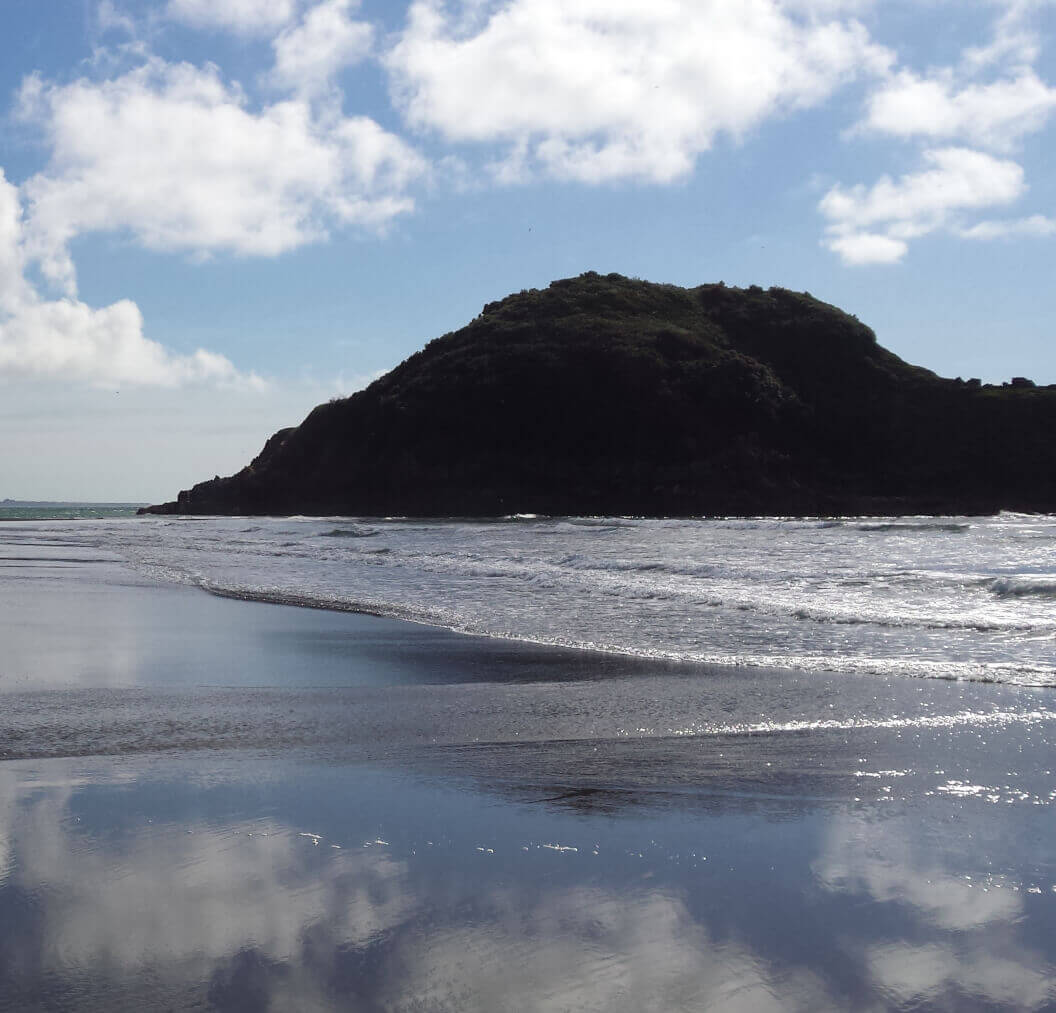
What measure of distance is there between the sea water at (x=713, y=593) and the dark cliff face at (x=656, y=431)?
47620 millimetres

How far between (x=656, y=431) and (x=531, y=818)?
2891 inches

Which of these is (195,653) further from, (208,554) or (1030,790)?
(208,554)

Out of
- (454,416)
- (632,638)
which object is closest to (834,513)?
(454,416)

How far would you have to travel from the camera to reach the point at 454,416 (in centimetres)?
7769

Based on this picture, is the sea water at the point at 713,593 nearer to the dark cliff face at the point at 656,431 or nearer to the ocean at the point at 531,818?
Result: the ocean at the point at 531,818

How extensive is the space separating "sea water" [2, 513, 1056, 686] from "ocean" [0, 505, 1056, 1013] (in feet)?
0.44

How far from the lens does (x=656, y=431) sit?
7606 cm

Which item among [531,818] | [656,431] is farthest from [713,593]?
[656,431]

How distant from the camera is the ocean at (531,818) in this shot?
2.43 metres

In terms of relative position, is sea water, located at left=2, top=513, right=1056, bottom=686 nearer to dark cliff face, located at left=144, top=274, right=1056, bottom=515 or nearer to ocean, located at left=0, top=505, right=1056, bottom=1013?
ocean, located at left=0, top=505, right=1056, bottom=1013

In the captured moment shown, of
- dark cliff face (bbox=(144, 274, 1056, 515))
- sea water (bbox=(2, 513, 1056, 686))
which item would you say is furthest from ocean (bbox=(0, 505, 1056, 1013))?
dark cliff face (bbox=(144, 274, 1056, 515))

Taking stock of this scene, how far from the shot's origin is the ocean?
2.43 metres

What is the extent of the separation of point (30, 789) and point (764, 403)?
77.5m

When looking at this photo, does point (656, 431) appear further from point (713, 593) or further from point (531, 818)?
point (531, 818)
